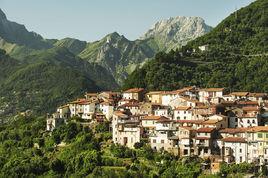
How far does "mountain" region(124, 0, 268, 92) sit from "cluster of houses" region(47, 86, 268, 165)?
12373mm

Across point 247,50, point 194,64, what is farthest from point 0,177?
point 247,50

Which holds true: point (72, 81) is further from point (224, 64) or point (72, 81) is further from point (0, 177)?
point (0, 177)

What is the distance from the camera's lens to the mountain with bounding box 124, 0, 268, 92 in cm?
10644

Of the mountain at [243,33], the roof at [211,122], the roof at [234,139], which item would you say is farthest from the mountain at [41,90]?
the roof at [234,139]

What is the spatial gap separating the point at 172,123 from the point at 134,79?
3864 cm

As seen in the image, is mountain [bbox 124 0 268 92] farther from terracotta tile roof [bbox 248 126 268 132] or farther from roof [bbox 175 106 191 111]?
terracotta tile roof [bbox 248 126 268 132]

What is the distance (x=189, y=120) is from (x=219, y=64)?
3867 centimetres

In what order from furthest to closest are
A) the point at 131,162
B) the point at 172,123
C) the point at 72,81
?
the point at 72,81, the point at 172,123, the point at 131,162

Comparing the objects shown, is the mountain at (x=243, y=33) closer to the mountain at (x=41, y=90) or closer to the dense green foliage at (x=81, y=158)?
the dense green foliage at (x=81, y=158)

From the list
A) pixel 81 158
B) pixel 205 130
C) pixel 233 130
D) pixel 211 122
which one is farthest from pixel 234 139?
pixel 81 158

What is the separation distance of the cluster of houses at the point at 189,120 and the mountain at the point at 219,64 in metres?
12.4

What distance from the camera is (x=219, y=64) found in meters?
114

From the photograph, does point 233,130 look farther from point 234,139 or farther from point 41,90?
point 41,90

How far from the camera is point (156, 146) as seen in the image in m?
73.3
